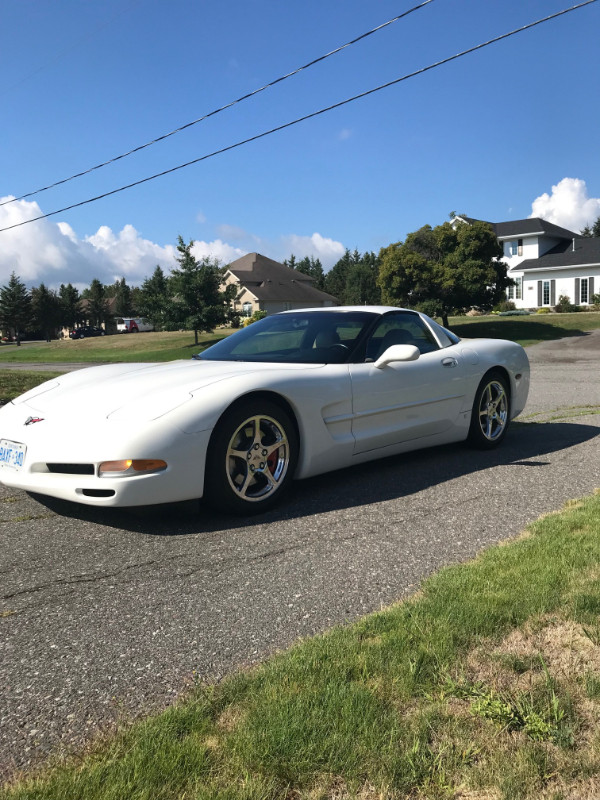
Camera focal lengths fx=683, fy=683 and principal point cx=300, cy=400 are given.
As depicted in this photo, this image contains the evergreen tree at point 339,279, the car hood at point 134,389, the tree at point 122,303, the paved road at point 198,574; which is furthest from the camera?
the evergreen tree at point 339,279

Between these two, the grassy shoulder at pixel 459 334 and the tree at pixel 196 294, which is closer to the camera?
the grassy shoulder at pixel 459 334

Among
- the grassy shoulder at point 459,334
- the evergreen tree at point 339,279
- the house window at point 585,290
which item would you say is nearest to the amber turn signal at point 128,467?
the grassy shoulder at point 459,334

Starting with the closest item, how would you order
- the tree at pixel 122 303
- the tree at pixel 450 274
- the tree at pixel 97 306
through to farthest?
the tree at pixel 450 274 → the tree at pixel 97 306 → the tree at pixel 122 303

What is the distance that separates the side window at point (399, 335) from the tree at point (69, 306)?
8042 cm

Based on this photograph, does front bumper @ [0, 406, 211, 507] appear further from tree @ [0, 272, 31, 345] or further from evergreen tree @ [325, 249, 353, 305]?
evergreen tree @ [325, 249, 353, 305]

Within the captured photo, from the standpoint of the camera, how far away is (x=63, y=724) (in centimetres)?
201

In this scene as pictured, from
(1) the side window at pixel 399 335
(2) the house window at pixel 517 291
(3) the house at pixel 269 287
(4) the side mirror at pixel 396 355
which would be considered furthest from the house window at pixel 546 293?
(4) the side mirror at pixel 396 355

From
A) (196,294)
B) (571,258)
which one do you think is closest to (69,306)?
(196,294)

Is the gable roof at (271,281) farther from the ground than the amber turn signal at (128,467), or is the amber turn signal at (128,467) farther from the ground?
the gable roof at (271,281)

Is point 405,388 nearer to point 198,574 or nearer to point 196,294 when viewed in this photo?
point 198,574

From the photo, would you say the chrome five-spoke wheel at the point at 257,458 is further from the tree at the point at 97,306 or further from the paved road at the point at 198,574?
the tree at the point at 97,306

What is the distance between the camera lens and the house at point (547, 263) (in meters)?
46.1

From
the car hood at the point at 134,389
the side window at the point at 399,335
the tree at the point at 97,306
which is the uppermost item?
the tree at the point at 97,306

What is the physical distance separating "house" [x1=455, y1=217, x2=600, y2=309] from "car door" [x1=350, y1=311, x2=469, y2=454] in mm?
37622
